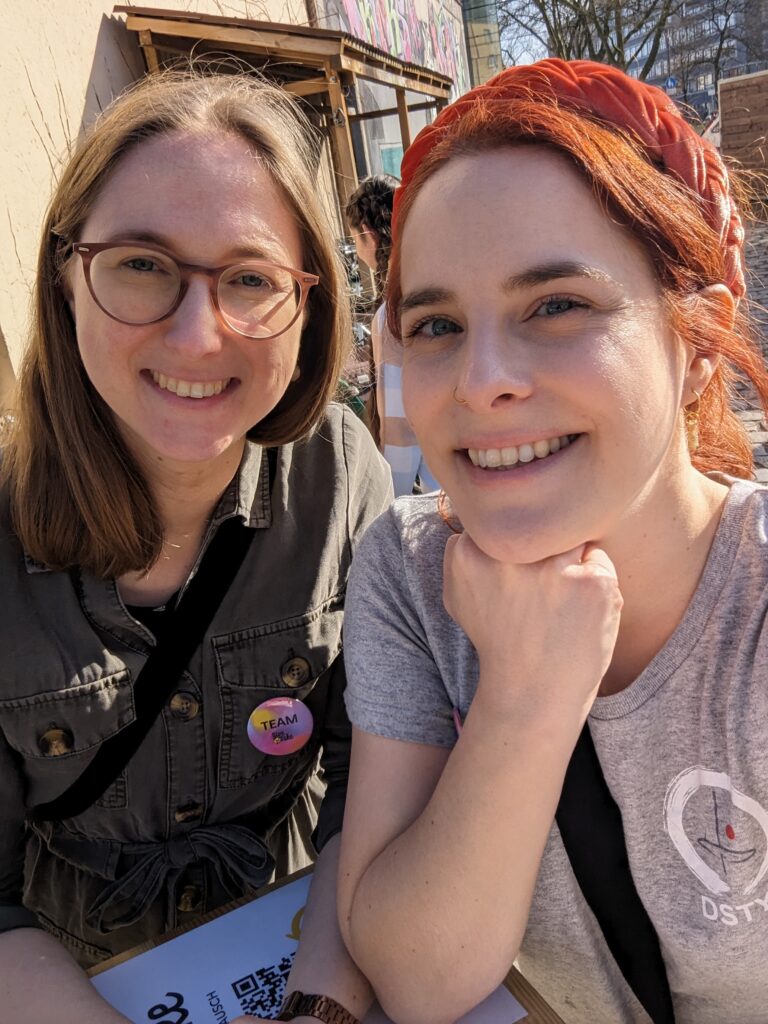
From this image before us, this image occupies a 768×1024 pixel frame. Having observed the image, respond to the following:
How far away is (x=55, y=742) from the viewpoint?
5.36 ft

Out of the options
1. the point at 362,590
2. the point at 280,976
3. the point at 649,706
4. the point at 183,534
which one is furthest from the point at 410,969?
the point at 183,534

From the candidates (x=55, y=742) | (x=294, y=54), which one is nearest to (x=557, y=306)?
(x=55, y=742)

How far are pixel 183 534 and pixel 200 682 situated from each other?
34 centimetres

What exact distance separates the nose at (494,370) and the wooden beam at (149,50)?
230 inches

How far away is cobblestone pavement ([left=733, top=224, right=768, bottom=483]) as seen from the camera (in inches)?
71.3

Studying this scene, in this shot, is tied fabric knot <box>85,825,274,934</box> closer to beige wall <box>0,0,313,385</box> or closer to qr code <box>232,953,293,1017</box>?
qr code <box>232,953,293,1017</box>

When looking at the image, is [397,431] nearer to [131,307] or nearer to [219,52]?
[131,307]

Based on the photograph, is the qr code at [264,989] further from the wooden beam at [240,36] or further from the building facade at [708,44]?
the building facade at [708,44]

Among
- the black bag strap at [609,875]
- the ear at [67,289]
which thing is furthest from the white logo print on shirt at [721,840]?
the ear at [67,289]

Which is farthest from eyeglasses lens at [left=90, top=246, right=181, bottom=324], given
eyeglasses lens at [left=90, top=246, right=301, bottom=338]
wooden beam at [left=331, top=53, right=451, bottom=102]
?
wooden beam at [left=331, top=53, right=451, bottom=102]

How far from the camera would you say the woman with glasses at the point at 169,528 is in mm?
1557

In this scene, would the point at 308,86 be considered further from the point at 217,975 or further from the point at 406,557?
the point at 217,975

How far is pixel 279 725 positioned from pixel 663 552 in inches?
36.2

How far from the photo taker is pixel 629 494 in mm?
1244
